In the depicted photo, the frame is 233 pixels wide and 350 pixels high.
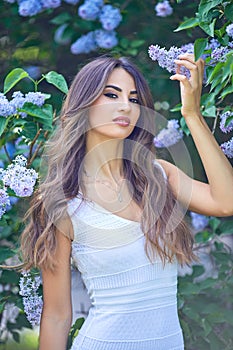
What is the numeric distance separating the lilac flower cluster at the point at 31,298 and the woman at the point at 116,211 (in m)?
0.15

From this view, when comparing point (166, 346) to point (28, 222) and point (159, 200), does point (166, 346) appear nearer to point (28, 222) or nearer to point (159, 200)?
point (159, 200)

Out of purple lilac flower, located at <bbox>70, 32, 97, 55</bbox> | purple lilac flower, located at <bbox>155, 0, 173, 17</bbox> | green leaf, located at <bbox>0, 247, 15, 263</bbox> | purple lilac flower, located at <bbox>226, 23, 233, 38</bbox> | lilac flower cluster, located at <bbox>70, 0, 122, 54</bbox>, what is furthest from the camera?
purple lilac flower, located at <bbox>70, 32, 97, 55</bbox>

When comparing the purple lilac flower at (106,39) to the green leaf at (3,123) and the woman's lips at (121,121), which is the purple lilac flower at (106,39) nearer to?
the green leaf at (3,123)

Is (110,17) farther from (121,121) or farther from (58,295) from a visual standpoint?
(58,295)

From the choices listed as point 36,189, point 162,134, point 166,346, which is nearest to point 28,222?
point 36,189

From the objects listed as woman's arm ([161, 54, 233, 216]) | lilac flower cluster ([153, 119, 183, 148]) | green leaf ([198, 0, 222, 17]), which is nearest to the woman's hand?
woman's arm ([161, 54, 233, 216])

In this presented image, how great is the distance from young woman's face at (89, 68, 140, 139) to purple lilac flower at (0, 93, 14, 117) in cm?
30

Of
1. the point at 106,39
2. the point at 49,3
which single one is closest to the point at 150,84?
the point at 106,39

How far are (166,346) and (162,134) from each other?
92 centimetres

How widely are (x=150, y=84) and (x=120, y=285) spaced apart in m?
1.30

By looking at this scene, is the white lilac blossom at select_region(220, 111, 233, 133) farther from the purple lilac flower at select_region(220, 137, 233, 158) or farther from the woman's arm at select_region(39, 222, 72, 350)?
the woman's arm at select_region(39, 222, 72, 350)

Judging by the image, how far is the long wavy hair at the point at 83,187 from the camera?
198 centimetres

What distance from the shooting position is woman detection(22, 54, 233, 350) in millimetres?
1922

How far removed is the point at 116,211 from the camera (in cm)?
199
